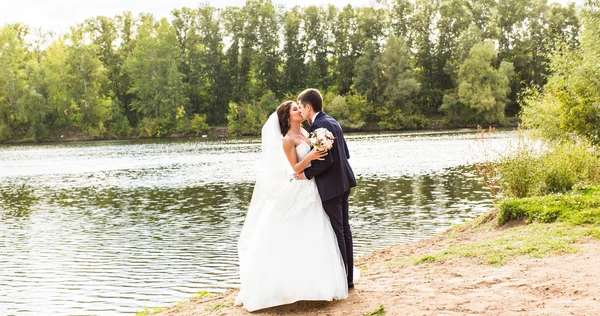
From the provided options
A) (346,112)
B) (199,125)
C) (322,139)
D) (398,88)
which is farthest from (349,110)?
(322,139)

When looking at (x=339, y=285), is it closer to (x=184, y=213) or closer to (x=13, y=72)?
(x=184, y=213)

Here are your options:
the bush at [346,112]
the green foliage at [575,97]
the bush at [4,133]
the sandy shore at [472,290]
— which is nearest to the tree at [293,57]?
the bush at [346,112]

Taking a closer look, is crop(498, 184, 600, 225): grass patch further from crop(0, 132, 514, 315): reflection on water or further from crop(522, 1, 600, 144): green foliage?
crop(522, 1, 600, 144): green foliage

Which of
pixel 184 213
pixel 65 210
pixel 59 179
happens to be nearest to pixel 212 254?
pixel 184 213

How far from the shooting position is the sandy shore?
234 inches

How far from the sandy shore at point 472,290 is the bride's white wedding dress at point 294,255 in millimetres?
185

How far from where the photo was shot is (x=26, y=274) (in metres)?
13.3

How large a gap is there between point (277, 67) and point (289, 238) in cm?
8550

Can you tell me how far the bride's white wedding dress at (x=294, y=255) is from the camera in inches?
264

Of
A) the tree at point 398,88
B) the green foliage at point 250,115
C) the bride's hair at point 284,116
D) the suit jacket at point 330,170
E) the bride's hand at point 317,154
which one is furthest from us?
the green foliage at point 250,115

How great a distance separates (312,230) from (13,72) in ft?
292

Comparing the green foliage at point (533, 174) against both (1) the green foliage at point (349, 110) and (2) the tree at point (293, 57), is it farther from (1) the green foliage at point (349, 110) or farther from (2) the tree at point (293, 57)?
(2) the tree at point (293, 57)

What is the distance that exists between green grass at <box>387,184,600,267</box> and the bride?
2563 mm

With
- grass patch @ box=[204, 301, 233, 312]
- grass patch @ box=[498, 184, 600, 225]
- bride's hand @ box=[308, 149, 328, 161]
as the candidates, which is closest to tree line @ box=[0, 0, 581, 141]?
grass patch @ box=[498, 184, 600, 225]
